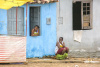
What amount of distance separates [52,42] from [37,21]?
144cm

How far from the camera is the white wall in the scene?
13.2m

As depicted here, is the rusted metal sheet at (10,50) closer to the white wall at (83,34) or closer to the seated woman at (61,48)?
the seated woman at (61,48)

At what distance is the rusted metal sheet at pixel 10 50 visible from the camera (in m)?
10.6

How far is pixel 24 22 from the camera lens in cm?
1277

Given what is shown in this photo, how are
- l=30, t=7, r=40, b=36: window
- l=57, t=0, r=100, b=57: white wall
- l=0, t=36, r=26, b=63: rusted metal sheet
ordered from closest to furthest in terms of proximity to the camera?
l=0, t=36, r=26, b=63: rusted metal sheet → l=57, t=0, r=100, b=57: white wall → l=30, t=7, r=40, b=36: window

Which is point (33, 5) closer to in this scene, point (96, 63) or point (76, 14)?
point (76, 14)

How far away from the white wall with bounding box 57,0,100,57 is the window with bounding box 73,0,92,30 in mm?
224

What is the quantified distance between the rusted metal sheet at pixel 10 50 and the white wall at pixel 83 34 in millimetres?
3080

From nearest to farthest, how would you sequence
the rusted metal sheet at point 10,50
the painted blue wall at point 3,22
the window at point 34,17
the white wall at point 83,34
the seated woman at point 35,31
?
the rusted metal sheet at point 10,50 < the painted blue wall at point 3,22 < the seated woman at point 35,31 < the white wall at point 83,34 < the window at point 34,17

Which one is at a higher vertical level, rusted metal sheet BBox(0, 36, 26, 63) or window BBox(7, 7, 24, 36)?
window BBox(7, 7, 24, 36)

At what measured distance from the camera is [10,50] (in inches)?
420

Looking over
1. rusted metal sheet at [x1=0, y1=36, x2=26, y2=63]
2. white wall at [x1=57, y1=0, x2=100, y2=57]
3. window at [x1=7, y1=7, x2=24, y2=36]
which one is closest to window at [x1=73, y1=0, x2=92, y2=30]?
white wall at [x1=57, y1=0, x2=100, y2=57]

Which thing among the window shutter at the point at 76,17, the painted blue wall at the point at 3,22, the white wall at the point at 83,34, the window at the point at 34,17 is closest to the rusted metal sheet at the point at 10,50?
the painted blue wall at the point at 3,22

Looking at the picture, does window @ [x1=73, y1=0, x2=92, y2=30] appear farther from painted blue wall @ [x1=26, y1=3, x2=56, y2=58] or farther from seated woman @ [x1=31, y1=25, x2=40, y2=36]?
seated woman @ [x1=31, y1=25, x2=40, y2=36]
